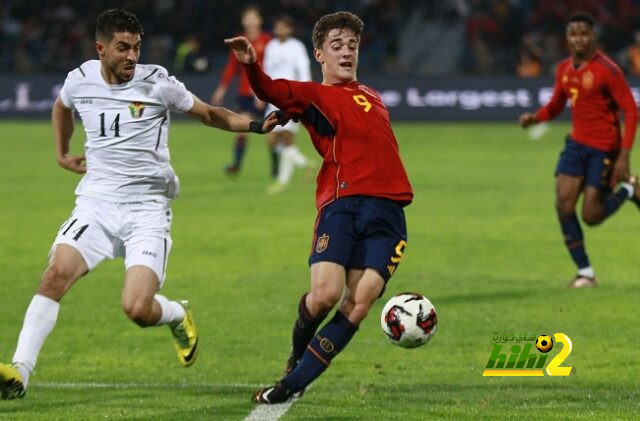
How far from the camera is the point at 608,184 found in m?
12.3

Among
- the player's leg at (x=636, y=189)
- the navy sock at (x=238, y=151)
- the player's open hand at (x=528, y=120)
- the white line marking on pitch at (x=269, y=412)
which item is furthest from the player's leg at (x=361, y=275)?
the navy sock at (x=238, y=151)

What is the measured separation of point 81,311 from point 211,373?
2.94m

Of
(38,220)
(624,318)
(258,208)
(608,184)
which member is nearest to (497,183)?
(258,208)

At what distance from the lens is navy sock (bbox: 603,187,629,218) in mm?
12553

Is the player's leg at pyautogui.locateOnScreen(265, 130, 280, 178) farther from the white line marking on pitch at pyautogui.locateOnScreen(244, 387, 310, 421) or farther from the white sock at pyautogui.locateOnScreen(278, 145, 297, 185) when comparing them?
the white line marking on pitch at pyautogui.locateOnScreen(244, 387, 310, 421)

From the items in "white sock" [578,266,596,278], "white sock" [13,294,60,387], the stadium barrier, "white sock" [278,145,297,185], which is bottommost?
the stadium barrier

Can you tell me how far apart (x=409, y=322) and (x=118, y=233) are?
5.98 ft

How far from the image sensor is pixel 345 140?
760cm

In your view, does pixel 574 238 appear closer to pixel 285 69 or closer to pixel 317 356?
pixel 317 356

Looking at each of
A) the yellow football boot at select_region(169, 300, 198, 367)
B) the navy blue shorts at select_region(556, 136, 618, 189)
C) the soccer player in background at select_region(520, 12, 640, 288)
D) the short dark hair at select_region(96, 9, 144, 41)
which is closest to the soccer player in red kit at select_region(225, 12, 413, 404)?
the short dark hair at select_region(96, 9, 144, 41)

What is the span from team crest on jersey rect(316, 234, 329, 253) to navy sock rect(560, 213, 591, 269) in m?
5.39

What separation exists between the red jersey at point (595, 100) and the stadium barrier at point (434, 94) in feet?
61.7

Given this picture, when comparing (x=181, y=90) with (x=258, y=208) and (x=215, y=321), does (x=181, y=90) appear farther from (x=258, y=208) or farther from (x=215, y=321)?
(x=258, y=208)

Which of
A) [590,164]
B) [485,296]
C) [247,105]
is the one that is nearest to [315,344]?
[485,296]
